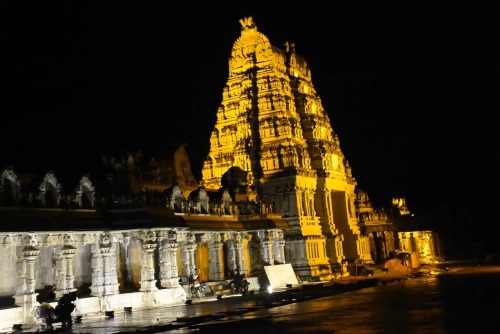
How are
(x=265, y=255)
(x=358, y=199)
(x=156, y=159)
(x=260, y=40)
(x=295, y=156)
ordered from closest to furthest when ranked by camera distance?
(x=265, y=255) → (x=156, y=159) → (x=295, y=156) → (x=260, y=40) → (x=358, y=199)

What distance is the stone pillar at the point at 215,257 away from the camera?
3625 centimetres

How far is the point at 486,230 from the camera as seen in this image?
297 ft

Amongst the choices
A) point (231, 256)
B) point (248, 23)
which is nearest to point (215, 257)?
point (231, 256)

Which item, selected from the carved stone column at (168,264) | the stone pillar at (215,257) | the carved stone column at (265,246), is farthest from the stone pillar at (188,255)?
the carved stone column at (265,246)

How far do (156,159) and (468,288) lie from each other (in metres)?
25.2

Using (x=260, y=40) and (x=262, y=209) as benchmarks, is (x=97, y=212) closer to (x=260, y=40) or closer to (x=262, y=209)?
(x=262, y=209)

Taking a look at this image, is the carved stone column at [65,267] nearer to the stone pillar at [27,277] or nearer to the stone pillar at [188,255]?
the stone pillar at [27,277]

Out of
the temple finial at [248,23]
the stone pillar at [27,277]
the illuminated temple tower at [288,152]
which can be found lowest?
the stone pillar at [27,277]

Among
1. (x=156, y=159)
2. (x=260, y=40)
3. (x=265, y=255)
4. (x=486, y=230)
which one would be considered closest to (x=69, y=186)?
(x=265, y=255)

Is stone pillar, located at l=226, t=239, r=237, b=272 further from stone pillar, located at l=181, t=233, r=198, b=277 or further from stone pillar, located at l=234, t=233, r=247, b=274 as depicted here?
stone pillar, located at l=181, t=233, r=198, b=277

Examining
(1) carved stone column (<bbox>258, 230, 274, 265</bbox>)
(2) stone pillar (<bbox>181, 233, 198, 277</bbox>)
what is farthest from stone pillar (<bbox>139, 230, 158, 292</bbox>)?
(1) carved stone column (<bbox>258, 230, 274, 265</bbox>)

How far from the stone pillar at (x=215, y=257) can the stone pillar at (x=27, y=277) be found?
14.5m

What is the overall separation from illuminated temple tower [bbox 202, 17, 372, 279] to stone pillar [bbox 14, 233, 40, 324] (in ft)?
84.1

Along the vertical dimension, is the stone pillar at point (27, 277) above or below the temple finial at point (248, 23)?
→ below
